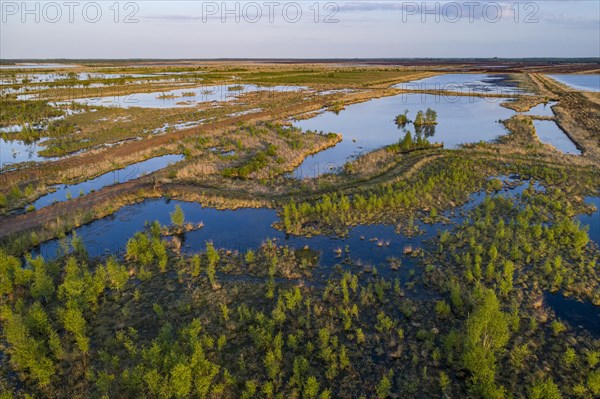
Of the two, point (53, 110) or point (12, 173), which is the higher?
point (53, 110)

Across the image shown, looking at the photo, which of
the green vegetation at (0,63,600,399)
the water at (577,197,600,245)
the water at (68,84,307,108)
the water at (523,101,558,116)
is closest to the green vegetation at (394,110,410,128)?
the water at (523,101,558,116)

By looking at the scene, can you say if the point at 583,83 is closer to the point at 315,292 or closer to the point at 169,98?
the point at 169,98

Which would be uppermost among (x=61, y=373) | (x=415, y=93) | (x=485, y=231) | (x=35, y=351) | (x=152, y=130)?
(x=415, y=93)

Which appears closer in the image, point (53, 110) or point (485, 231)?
point (485, 231)

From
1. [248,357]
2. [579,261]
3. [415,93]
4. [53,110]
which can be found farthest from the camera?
[415,93]

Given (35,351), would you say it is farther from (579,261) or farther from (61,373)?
(579,261)

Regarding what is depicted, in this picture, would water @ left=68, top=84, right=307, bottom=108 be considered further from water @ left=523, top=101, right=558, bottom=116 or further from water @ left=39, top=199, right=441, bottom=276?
water @ left=523, top=101, right=558, bottom=116

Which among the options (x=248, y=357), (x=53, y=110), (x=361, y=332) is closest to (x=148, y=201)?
(x=248, y=357)
